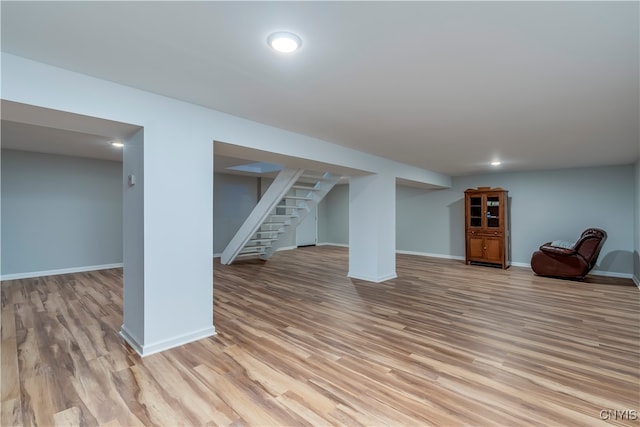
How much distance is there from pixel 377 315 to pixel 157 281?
2370 mm

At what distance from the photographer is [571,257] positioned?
538 centimetres

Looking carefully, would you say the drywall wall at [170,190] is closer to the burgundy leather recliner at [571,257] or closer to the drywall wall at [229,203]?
the drywall wall at [229,203]

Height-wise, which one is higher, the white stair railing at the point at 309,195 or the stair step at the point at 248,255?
the white stair railing at the point at 309,195

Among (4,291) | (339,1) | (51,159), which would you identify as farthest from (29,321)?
(339,1)

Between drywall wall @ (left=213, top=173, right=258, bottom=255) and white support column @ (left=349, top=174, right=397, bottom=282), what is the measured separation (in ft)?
12.8

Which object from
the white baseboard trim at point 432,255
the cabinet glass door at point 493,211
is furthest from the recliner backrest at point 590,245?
the white baseboard trim at point 432,255

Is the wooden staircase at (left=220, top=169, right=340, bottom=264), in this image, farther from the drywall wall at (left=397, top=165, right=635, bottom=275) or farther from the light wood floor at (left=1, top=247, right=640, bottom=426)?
the drywall wall at (left=397, top=165, right=635, bottom=275)

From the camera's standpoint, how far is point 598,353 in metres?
2.58

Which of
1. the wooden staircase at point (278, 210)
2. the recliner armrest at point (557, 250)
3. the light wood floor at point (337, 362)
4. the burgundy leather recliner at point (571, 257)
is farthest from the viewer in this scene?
the wooden staircase at point (278, 210)

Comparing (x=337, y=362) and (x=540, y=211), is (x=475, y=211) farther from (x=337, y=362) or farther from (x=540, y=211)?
(x=337, y=362)

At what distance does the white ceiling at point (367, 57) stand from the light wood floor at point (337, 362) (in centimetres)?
218

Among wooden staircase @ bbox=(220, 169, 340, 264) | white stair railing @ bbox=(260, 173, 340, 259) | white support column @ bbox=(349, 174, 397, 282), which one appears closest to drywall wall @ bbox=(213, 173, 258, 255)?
wooden staircase @ bbox=(220, 169, 340, 264)

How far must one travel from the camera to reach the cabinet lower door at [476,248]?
6871mm

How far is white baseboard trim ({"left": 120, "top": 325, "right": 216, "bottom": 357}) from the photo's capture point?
249 cm
